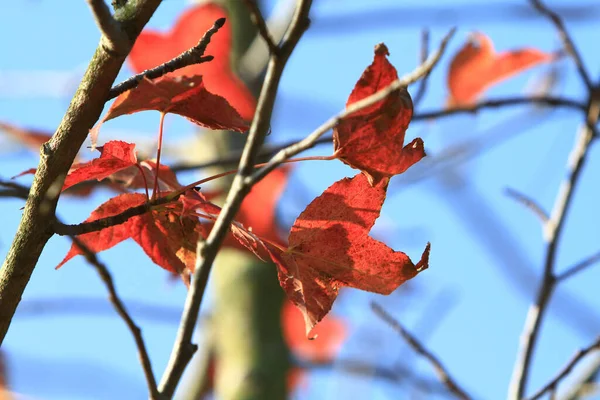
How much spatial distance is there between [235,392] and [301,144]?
1.19m

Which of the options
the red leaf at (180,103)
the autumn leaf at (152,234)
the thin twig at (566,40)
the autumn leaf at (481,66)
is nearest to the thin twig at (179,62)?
the red leaf at (180,103)

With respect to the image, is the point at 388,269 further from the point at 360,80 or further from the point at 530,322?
the point at 530,322

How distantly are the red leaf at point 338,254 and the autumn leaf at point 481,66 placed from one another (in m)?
0.86

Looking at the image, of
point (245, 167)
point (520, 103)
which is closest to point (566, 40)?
point (520, 103)

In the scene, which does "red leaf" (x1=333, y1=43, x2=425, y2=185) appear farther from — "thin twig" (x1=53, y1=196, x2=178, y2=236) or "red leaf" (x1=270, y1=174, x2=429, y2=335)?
"thin twig" (x1=53, y1=196, x2=178, y2=236)

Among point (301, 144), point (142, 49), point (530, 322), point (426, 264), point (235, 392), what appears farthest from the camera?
point (235, 392)

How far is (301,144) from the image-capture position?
1.34 ft

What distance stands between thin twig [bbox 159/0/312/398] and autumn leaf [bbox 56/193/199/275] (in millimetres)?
159

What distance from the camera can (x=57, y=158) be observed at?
1.56 ft

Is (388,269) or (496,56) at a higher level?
(496,56)

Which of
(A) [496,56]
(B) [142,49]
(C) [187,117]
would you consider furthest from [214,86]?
(C) [187,117]

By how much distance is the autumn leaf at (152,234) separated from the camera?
594 millimetres

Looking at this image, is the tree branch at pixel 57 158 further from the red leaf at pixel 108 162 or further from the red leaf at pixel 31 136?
the red leaf at pixel 31 136

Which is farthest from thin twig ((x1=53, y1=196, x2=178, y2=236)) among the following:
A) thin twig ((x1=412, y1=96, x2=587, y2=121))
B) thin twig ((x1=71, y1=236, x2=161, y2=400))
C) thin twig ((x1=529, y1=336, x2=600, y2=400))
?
thin twig ((x1=412, y1=96, x2=587, y2=121))
